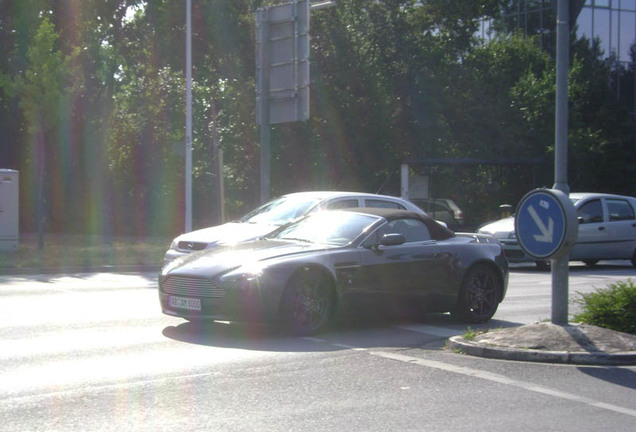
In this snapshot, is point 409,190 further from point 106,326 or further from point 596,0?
point 596,0

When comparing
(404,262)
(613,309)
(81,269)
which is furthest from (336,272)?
(81,269)

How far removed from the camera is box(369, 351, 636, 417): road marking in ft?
22.2

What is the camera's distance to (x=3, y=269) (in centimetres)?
1761

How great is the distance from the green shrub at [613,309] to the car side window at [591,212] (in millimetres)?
11904

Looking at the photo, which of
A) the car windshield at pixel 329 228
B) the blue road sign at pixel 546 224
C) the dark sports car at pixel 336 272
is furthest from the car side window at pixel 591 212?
the blue road sign at pixel 546 224

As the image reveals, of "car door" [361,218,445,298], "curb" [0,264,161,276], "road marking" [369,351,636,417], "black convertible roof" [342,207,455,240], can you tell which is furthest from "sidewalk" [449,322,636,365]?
"curb" [0,264,161,276]

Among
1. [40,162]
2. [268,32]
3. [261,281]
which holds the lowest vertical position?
[261,281]

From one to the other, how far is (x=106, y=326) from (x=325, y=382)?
12.3 feet

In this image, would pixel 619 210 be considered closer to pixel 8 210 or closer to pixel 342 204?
pixel 342 204

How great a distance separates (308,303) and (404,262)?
4.98 ft

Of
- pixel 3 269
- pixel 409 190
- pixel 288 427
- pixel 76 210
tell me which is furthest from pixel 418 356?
pixel 76 210

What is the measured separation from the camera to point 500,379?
25.1 ft

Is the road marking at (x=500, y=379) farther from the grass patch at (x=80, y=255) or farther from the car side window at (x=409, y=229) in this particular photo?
the grass patch at (x=80, y=255)

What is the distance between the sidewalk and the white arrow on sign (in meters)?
0.90
